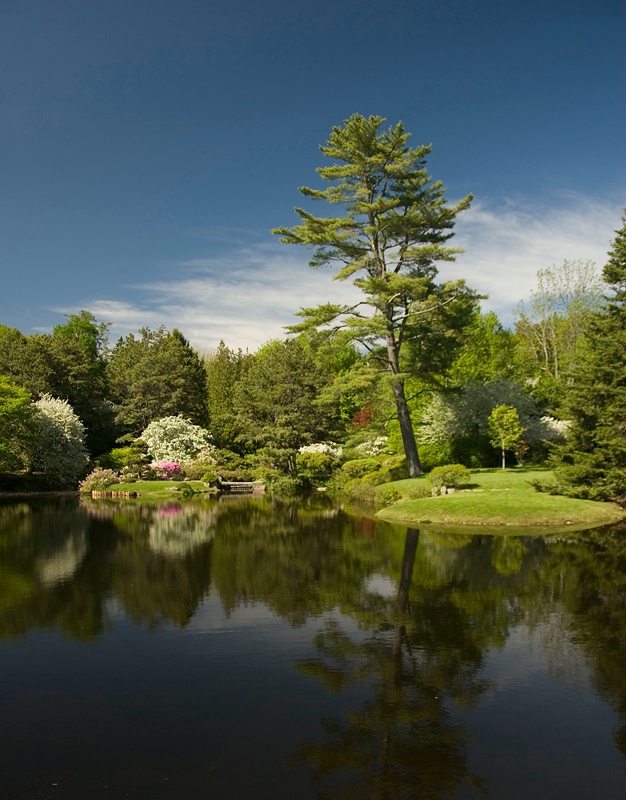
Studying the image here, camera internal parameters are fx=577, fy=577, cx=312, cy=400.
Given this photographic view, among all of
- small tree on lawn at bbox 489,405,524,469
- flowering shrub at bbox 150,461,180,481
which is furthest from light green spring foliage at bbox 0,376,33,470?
small tree on lawn at bbox 489,405,524,469

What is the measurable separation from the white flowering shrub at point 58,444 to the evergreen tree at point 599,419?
3664cm

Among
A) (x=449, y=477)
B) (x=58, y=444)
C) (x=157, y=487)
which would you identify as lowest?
(x=157, y=487)

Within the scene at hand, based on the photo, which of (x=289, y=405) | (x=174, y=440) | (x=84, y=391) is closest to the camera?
(x=289, y=405)

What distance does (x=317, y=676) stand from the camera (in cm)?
914

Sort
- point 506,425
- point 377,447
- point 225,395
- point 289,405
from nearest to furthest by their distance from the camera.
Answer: point 506,425, point 377,447, point 289,405, point 225,395

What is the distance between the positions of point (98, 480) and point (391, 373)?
25370mm

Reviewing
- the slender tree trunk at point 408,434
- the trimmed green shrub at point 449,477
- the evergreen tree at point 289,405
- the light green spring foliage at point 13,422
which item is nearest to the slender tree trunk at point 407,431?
the slender tree trunk at point 408,434

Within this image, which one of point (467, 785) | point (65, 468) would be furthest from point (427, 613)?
point (65, 468)

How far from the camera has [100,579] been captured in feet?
51.0

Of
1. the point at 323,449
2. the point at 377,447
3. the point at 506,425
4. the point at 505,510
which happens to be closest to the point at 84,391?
the point at 323,449

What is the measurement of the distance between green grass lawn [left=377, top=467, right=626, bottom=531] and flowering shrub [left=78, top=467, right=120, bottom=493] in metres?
26.5

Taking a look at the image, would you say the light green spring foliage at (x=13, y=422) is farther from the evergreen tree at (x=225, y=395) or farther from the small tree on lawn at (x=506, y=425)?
the small tree on lawn at (x=506, y=425)

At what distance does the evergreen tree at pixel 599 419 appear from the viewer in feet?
82.4

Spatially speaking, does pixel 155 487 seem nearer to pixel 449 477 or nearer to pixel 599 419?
pixel 449 477
